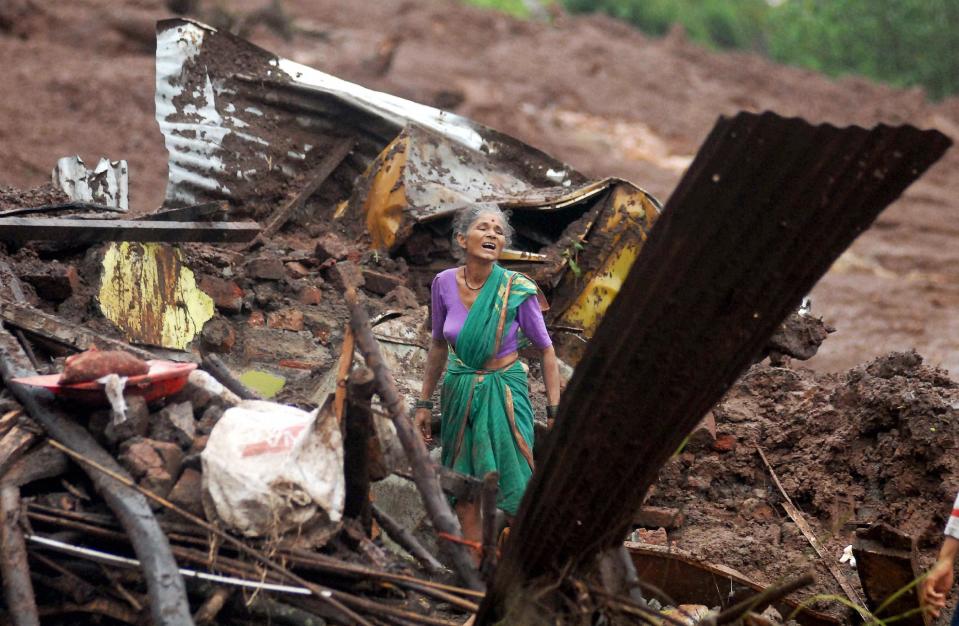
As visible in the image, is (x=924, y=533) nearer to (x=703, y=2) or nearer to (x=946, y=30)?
(x=946, y=30)

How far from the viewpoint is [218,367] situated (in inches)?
163

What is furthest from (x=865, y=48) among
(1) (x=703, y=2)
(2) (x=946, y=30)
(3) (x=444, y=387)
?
(3) (x=444, y=387)

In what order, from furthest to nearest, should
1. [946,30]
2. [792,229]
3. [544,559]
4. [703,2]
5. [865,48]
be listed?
[703,2] < [865,48] < [946,30] < [544,559] < [792,229]

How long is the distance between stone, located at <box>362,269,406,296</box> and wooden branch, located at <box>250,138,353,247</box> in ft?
2.97

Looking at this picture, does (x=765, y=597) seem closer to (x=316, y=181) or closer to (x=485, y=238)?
(x=485, y=238)

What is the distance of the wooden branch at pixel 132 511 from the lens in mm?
3018

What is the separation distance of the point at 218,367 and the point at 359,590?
119cm

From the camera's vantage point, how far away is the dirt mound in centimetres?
556

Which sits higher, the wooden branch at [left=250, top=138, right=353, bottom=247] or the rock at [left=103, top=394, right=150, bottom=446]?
the wooden branch at [left=250, top=138, right=353, bottom=247]

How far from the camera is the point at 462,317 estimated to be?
4.70 meters

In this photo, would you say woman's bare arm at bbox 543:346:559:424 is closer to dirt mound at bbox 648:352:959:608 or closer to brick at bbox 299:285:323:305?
dirt mound at bbox 648:352:959:608

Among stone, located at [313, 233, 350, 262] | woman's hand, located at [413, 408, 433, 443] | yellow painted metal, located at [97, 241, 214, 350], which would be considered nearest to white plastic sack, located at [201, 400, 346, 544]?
woman's hand, located at [413, 408, 433, 443]

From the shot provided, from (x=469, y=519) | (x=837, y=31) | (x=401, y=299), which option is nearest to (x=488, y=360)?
(x=469, y=519)

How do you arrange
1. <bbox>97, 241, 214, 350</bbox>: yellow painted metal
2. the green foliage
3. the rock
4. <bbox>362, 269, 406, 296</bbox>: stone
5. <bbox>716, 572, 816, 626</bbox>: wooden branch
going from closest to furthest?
<bbox>716, 572, 816, 626</bbox>: wooden branch < the rock < <bbox>97, 241, 214, 350</bbox>: yellow painted metal < <bbox>362, 269, 406, 296</bbox>: stone < the green foliage
